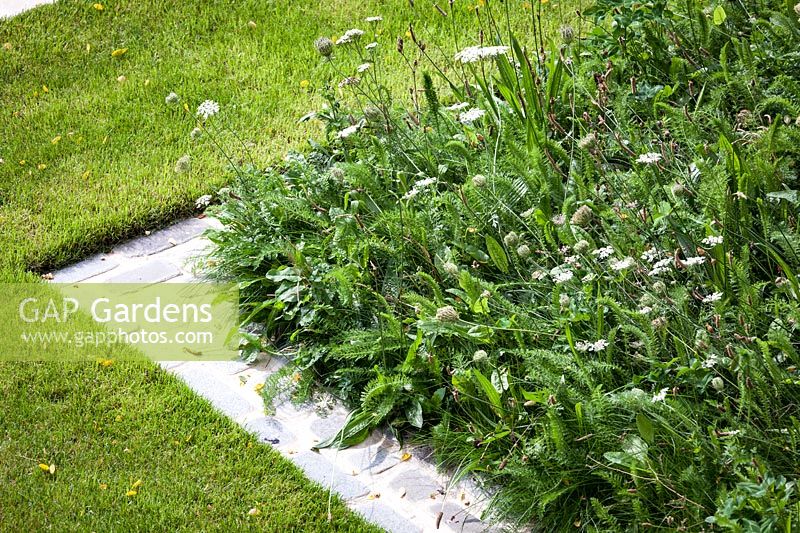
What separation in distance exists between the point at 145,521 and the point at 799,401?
92.4 inches

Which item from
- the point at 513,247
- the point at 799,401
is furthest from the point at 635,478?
the point at 513,247

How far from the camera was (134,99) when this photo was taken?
20.7ft

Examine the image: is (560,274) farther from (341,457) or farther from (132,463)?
(132,463)

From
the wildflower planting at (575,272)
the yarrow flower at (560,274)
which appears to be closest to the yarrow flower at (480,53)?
the wildflower planting at (575,272)

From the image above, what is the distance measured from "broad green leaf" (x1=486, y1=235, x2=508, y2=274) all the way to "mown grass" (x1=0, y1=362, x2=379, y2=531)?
1.22 metres

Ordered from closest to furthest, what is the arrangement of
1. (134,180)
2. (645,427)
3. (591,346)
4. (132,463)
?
(645,427) < (591,346) < (132,463) < (134,180)

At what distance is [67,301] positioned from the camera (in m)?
4.64

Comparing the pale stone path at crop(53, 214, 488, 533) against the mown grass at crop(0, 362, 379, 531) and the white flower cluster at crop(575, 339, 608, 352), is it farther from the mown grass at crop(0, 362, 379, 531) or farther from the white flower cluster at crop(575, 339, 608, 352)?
the white flower cluster at crop(575, 339, 608, 352)

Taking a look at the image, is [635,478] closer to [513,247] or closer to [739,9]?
[513,247]

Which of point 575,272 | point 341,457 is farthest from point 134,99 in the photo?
point 575,272

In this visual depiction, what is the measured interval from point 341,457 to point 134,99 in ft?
11.9

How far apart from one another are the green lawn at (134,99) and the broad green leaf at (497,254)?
2.06 m

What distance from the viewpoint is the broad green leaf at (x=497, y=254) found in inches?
155

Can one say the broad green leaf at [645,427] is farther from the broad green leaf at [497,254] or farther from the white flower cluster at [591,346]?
the broad green leaf at [497,254]
